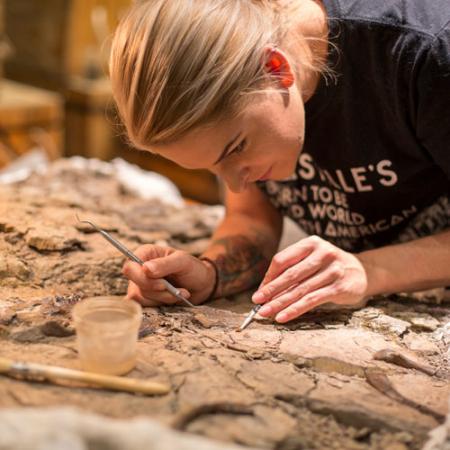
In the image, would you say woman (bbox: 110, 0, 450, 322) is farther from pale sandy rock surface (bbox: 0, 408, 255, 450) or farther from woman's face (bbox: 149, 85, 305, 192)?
pale sandy rock surface (bbox: 0, 408, 255, 450)

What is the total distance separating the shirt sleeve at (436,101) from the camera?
63.9 inches

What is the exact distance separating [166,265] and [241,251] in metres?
0.41

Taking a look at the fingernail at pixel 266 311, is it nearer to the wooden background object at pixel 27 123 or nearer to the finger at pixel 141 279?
the finger at pixel 141 279

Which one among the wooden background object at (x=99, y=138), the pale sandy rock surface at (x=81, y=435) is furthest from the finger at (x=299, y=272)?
the wooden background object at (x=99, y=138)

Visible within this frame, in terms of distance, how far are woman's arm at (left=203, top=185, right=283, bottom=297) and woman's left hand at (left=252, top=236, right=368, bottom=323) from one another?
0.29 meters

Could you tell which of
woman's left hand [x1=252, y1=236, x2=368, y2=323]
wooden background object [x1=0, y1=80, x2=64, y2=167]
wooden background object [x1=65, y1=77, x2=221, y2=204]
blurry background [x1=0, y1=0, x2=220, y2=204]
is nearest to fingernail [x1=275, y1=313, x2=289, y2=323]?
woman's left hand [x1=252, y1=236, x2=368, y2=323]

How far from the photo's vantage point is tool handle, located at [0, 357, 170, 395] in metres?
1.30

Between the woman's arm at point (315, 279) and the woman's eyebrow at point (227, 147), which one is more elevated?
the woman's eyebrow at point (227, 147)

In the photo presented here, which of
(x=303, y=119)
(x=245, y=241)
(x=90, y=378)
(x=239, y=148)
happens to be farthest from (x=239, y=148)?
(x=90, y=378)

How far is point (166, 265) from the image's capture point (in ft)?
5.74

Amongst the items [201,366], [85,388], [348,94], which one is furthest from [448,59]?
[85,388]

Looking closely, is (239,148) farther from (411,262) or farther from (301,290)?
(411,262)

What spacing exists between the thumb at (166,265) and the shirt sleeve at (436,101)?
0.70 meters

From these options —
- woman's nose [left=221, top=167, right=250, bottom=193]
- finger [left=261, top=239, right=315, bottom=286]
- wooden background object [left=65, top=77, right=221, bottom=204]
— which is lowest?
wooden background object [left=65, top=77, right=221, bottom=204]
